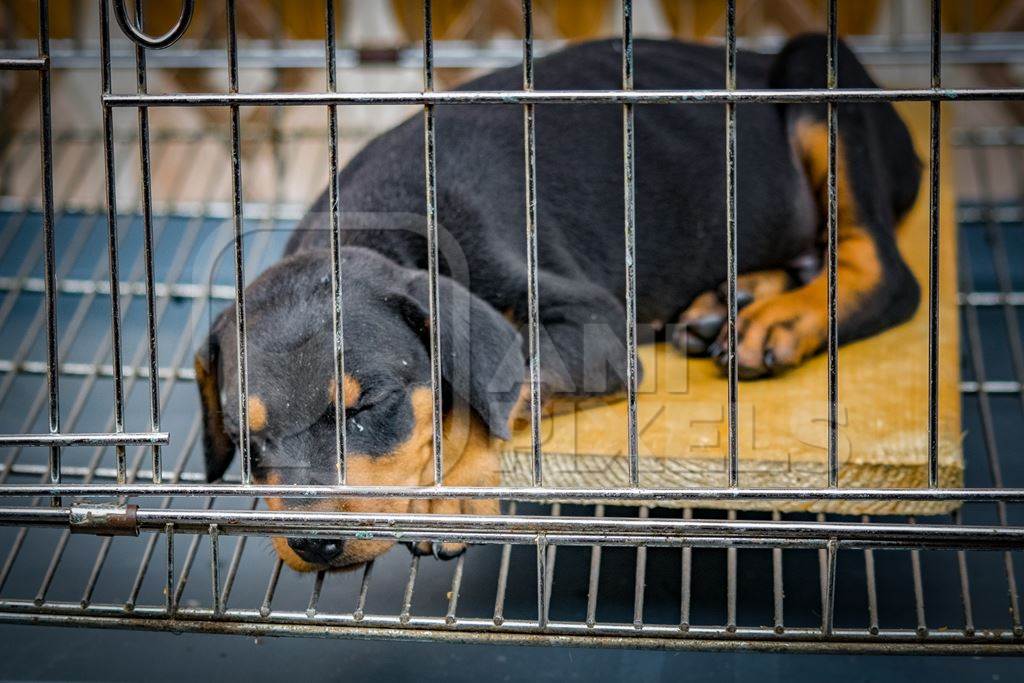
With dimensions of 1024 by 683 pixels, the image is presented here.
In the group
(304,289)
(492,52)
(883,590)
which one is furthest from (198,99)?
(492,52)

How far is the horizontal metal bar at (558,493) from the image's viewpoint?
5.14 feet

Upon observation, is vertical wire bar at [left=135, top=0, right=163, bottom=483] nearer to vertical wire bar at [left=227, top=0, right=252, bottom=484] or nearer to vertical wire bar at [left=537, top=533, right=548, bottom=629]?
vertical wire bar at [left=227, top=0, right=252, bottom=484]

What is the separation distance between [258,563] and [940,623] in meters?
1.24

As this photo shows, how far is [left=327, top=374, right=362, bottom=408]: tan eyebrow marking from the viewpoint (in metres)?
1.91

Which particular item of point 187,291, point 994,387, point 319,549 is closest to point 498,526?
point 319,549

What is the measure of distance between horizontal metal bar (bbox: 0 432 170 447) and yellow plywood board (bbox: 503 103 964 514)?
0.69 meters

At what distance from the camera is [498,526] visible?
163 centimetres

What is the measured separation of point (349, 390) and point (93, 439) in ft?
1.43

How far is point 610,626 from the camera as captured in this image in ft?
5.41

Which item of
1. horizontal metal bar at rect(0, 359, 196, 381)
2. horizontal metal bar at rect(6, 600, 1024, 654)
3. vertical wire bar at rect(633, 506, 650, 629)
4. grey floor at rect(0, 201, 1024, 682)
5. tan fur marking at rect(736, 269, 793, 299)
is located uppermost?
tan fur marking at rect(736, 269, 793, 299)

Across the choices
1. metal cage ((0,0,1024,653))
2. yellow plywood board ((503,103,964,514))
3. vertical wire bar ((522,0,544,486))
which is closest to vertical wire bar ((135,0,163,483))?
metal cage ((0,0,1024,653))

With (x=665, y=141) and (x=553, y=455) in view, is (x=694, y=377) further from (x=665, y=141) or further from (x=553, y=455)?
(x=665, y=141)

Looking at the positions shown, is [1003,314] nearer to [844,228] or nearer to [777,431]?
[844,228]

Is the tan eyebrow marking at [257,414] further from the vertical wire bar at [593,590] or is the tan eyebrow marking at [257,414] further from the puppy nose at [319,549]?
the vertical wire bar at [593,590]
